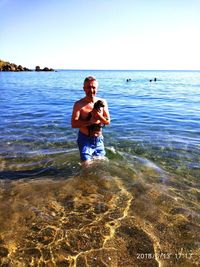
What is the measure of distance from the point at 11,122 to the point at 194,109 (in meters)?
10.7

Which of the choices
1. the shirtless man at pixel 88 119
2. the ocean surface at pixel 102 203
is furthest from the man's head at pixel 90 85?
the ocean surface at pixel 102 203

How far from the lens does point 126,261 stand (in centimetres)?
355

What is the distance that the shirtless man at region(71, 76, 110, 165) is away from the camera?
6.10m

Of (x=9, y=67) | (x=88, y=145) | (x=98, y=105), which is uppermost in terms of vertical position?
(x=98, y=105)

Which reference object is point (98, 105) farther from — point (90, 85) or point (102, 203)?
point (102, 203)

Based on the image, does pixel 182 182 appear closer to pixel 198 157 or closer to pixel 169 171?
pixel 169 171

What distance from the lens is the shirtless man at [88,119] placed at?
6102mm

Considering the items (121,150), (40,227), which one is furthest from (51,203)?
(121,150)

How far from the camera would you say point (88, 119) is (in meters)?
6.32

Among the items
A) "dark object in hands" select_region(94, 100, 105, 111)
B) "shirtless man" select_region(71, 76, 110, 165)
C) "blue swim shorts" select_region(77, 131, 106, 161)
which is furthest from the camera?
"blue swim shorts" select_region(77, 131, 106, 161)

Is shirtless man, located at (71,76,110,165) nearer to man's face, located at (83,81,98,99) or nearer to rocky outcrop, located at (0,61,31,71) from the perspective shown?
man's face, located at (83,81,98,99)
